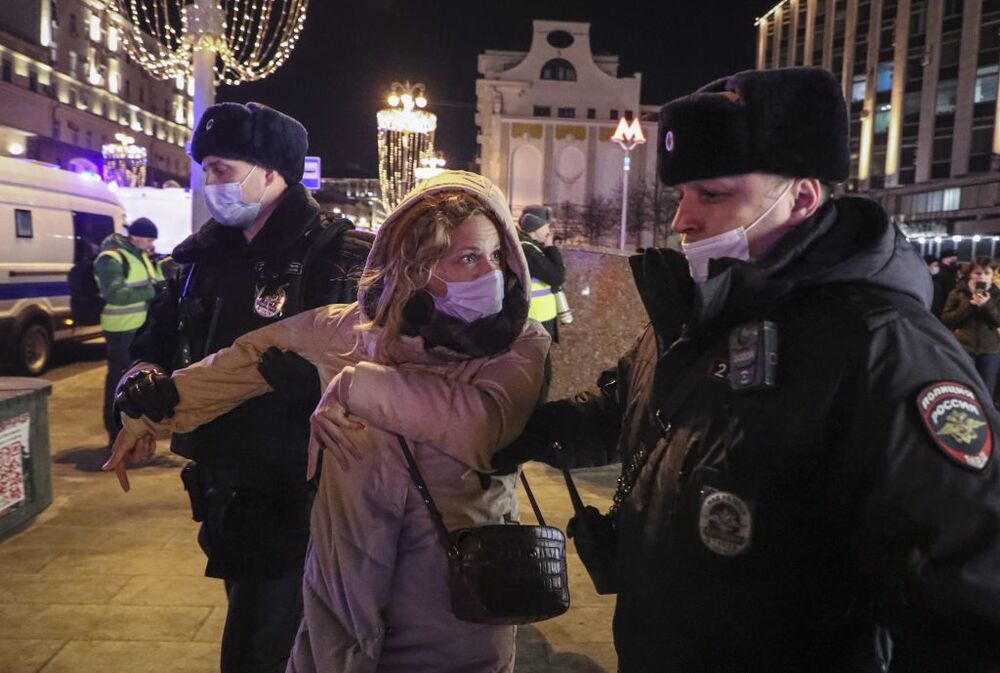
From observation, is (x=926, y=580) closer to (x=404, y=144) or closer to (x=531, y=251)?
(x=531, y=251)

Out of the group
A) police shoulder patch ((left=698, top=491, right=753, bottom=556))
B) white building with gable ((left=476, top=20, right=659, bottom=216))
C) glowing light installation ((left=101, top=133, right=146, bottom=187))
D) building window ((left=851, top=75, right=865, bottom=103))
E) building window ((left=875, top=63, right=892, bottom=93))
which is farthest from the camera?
white building with gable ((left=476, top=20, right=659, bottom=216))

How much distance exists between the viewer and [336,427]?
1813mm

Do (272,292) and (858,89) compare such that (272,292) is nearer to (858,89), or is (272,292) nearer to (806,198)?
(806,198)

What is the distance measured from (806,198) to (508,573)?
990 millimetres

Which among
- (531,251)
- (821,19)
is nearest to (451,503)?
(531,251)

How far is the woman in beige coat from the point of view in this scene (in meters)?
1.77

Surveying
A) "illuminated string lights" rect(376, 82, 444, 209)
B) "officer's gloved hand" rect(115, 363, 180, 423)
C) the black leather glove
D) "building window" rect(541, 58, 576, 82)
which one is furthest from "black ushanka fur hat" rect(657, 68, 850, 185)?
"building window" rect(541, 58, 576, 82)

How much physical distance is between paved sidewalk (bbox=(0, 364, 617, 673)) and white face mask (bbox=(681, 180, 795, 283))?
8.63 ft

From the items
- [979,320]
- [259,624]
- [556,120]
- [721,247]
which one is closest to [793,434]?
[721,247]

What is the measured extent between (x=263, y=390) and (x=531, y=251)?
3798 millimetres

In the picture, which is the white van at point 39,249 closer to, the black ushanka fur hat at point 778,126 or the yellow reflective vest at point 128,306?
the yellow reflective vest at point 128,306

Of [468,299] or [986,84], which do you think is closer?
[468,299]

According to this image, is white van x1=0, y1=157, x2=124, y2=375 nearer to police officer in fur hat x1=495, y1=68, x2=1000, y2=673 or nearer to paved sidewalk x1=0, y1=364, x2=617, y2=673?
paved sidewalk x1=0, y1=364, x2=617, y2=673

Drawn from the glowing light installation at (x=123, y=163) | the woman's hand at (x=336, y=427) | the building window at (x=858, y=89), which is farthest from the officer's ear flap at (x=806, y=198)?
the building window at (x=858, y=89)
